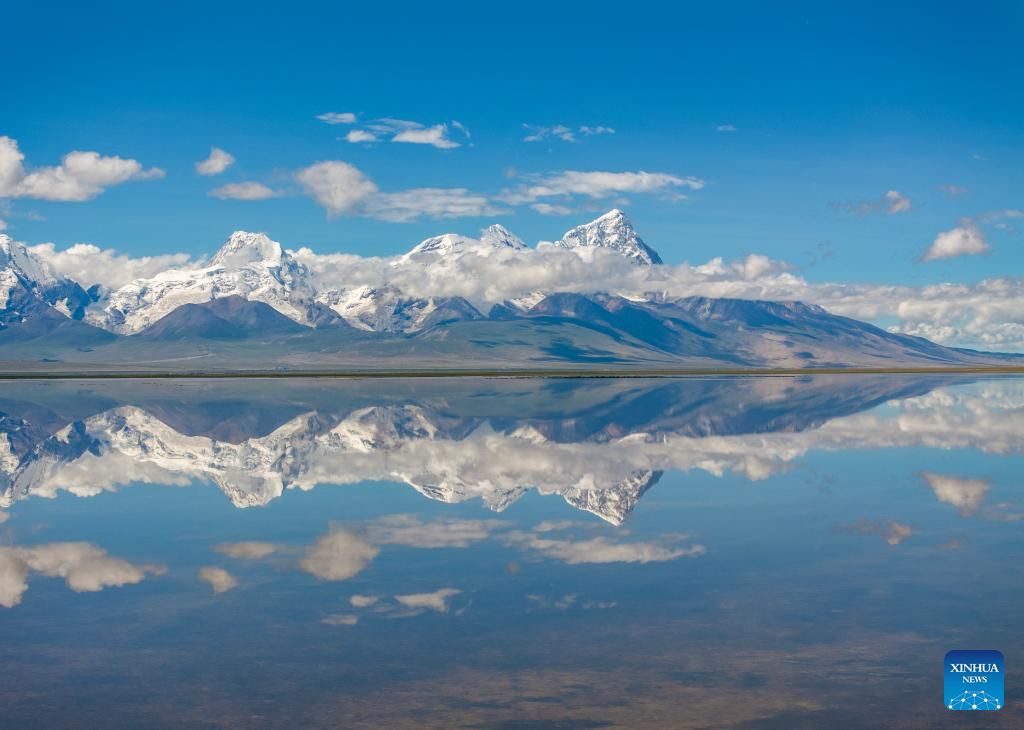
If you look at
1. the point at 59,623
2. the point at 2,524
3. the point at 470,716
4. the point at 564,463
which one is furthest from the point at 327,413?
the point at 470,716

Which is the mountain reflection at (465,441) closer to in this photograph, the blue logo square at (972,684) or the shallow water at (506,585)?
the shallow water at (506,585)

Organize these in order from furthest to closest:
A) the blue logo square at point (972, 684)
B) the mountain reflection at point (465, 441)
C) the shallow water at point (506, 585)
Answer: the mountain reflection at point (465, 441) < the shallow water at point (506, 585) < the blue logo square at point (972, 684)

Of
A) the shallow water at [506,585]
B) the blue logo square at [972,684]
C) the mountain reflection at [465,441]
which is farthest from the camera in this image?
the mountain reflection at [465,441]

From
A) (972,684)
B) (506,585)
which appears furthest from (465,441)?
(972,684)

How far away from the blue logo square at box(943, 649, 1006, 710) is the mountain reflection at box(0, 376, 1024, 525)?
19.0 meters

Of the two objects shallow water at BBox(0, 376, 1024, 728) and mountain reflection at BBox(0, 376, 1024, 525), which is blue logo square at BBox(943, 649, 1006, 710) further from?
mountain reflection at BBox(0, 376, 1024, 525)

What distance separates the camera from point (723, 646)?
20.7 metres

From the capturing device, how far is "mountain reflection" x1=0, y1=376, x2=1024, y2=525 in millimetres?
47094

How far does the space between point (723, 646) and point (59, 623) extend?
49.4 ft

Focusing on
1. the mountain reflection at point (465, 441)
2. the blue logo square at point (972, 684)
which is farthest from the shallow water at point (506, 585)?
the mountain reflection at point (465, 441)

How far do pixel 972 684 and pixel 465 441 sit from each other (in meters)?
50.8

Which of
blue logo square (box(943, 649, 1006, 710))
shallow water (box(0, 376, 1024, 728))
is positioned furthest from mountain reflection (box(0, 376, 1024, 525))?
blue logo square (box(943, 649, 1006, 710))

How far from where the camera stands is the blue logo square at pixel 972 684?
16859mm

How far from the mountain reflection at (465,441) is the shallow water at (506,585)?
1.65 ft
